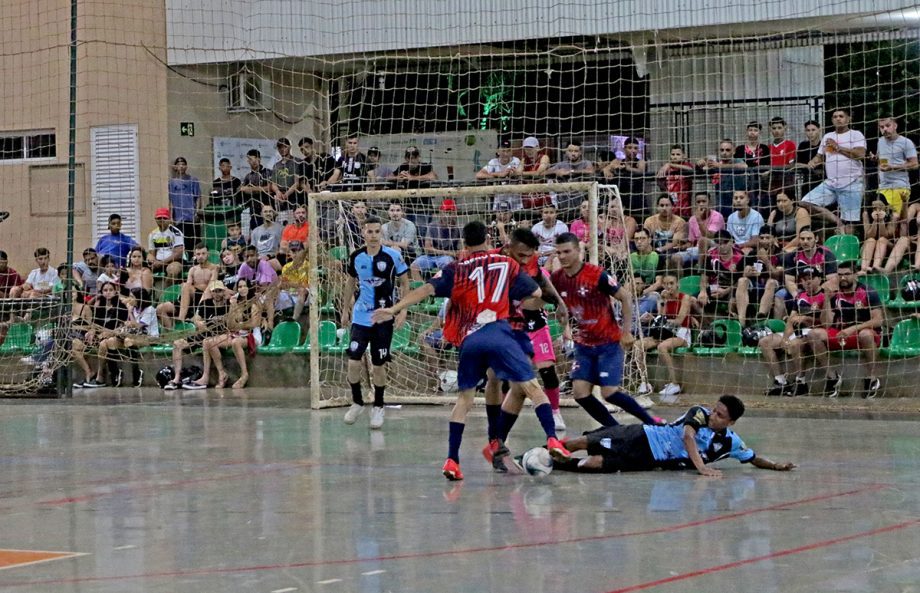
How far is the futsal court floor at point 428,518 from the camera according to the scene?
6.95 m

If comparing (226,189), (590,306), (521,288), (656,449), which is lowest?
(656,449)

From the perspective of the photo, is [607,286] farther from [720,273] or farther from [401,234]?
[401,234]

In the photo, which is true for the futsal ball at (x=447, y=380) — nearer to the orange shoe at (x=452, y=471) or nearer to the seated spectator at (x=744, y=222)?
the seated spectator at (x=744, y=222)

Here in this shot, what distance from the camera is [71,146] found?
1983 cm

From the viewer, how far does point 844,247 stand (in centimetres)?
1741

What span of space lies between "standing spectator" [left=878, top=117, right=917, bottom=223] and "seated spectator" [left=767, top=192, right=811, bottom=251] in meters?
1.05

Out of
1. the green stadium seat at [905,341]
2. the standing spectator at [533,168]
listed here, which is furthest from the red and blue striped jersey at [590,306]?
the standing spectator at [533,168]

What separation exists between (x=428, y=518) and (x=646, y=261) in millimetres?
10112

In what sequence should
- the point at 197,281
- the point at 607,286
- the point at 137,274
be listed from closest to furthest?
the point at 607,286 → the point at 197,281 → the point at 137,274

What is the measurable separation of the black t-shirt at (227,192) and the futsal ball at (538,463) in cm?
1288

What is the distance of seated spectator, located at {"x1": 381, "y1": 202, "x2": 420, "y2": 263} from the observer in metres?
18.9

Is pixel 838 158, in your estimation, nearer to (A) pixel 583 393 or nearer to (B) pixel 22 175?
(A) pixel 583 393

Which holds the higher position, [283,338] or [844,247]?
[844,247]

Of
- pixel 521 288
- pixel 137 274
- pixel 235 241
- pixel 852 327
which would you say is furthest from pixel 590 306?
pixel 137 274
